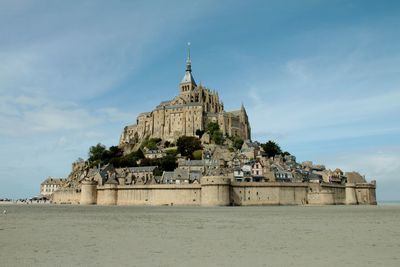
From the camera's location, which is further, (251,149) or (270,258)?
(251,149)

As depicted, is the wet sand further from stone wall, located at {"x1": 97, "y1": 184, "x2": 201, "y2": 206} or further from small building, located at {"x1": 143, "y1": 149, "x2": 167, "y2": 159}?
small building, located at {"x1": 143, "y1": 149, "x2": 167, "y2": 159}

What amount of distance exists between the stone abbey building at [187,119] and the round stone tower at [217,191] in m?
46.9

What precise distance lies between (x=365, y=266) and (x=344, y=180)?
7331 cm

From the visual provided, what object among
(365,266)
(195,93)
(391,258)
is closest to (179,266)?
(365,266)

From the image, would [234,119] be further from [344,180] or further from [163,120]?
[344,180]

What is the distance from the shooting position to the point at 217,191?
181 feet

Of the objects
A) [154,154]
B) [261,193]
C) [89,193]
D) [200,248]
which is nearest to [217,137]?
[154,154]

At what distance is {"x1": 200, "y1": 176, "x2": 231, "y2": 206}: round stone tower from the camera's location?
181 feet

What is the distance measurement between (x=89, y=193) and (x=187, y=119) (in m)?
42.1

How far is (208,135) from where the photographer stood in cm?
9569

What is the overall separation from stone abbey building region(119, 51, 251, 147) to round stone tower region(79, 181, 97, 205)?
37.1m

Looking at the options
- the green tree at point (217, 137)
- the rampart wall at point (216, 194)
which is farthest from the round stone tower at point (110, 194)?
the green tree at point (217, 137)

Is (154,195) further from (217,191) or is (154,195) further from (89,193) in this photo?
(89,193)

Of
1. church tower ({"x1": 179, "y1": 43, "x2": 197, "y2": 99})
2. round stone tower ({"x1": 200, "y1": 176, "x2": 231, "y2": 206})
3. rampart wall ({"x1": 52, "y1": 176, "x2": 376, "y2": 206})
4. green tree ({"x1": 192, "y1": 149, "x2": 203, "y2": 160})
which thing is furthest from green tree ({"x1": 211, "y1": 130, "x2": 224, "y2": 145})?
round stone tower ({"x1": 200, "y1": 176, "x2": 231, "y2": 206})
